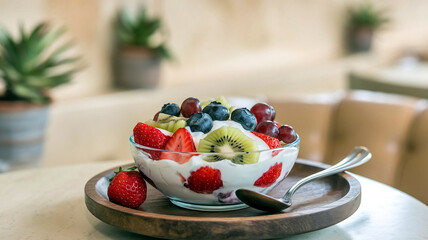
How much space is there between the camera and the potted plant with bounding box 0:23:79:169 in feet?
7.66

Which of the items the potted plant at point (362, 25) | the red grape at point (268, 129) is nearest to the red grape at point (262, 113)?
the red grape at point (268, 129)

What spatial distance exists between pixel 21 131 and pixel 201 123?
1632 mm

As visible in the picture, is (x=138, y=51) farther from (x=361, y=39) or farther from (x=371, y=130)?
(x=361, y=39)

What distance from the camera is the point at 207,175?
0.87 m

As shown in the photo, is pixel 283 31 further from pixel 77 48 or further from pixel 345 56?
pixel 77 48

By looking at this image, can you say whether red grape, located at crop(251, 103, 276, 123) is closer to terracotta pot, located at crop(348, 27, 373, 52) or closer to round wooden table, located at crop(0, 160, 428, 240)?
round wooden table, located at crop(0, 160, 428, 240)

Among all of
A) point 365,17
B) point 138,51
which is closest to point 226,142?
point 138,51

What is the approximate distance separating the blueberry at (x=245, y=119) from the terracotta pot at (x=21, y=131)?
1.57 metres

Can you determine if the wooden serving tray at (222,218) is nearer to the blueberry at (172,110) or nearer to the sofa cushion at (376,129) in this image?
the blueberry at (172,110)

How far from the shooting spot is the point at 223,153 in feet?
2.85

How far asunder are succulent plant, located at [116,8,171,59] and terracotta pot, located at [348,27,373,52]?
246cm

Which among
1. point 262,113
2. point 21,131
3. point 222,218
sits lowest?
point 21,131

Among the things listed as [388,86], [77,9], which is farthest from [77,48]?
[388,86]

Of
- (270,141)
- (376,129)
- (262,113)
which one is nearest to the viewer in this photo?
(270,141)
